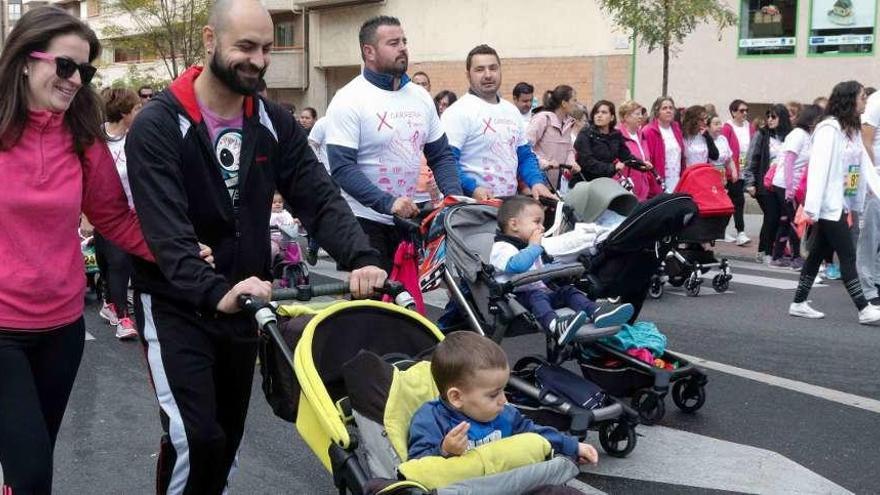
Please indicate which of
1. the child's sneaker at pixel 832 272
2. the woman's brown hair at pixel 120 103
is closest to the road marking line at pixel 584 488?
the woman's brown hair at pixel 120 103

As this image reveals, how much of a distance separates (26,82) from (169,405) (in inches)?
46.1

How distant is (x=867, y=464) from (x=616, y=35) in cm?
2266

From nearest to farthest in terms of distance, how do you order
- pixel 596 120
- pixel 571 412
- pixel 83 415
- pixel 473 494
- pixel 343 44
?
pixel 473 494, pixel 571 412, pixel 83 415, pixel 596 120, pixel 343 44

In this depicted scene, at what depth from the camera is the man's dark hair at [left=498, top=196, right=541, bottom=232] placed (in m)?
5.89

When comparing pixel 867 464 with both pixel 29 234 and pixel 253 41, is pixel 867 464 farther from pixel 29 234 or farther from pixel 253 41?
pixel 29 234

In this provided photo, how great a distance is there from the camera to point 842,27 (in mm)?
21938

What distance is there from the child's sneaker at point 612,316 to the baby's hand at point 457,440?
2.58 meters

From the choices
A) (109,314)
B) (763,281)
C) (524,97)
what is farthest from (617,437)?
(524,97)

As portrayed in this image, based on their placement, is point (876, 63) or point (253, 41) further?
point (876, 63)

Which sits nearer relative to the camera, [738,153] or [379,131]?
[379,131]

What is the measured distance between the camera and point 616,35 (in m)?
27.0

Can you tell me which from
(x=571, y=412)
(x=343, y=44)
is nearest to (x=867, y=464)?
(x=571, y=412)

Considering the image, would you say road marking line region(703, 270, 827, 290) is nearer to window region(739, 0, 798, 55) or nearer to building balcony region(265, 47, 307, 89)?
window region(739, 0, 798, 55)

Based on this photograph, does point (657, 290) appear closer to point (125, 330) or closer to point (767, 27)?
point (125, 330)
